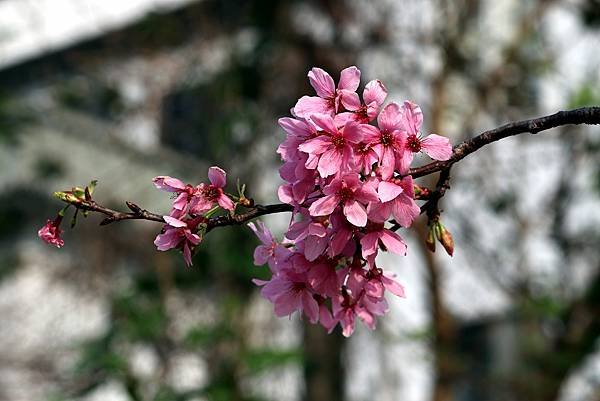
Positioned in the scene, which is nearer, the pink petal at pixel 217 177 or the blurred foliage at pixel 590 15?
the pink petal at pixel 217 177

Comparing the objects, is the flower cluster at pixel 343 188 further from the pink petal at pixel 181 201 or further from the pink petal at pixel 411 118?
the pink petal at pixel 181 201

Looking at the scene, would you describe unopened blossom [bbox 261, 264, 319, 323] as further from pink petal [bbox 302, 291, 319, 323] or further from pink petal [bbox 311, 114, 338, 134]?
pink petal [bbox 311, 114, 338, 134]

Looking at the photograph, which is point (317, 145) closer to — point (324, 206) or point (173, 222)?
point (324, 206)

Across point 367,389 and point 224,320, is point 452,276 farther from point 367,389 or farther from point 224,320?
point 224,320

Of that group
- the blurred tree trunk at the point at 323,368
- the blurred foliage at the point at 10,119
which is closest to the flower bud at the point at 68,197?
the blurred tree trunk at the point at 323,368

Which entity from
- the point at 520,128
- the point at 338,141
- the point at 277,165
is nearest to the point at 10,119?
the point at 277,165

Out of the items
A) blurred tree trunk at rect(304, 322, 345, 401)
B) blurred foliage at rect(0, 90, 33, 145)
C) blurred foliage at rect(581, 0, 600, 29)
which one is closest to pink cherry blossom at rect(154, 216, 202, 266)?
blurred foliage at rect(581, 0, 600, 29)

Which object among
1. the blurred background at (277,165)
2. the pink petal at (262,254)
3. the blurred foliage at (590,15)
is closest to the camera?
the pink petal at (262,254)
